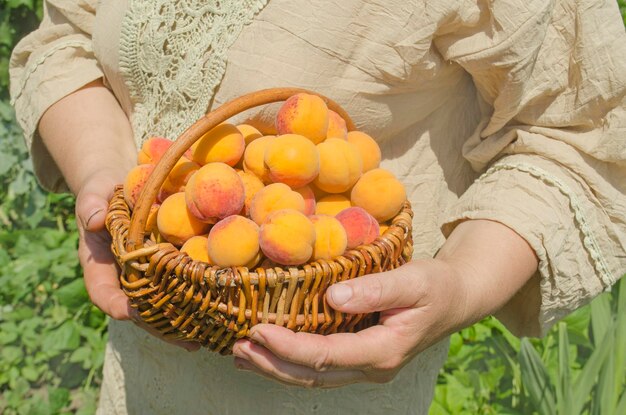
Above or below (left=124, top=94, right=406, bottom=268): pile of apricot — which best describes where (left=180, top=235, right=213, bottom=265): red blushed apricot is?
below

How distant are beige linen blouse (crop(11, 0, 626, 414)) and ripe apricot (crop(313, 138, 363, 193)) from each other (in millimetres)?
96

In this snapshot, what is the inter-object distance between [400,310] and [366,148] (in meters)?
0.24

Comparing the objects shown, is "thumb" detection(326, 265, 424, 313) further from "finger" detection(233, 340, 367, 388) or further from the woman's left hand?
"finger" detection(233, 340, 367, 388)

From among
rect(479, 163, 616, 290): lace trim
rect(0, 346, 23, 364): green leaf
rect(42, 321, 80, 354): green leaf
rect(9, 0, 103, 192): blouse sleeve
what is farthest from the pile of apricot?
rect(0, 346, 23, 364): green leaf

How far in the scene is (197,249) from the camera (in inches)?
37.4

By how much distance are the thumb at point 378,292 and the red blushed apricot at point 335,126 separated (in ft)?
0.74

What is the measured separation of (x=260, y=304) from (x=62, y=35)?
71 centimetres

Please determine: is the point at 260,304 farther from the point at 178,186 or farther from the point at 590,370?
the point at 590,370

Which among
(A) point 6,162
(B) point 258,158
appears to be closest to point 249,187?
(B) point 258,158

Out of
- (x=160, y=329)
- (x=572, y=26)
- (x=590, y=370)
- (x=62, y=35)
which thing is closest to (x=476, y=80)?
(x=572, y=26)

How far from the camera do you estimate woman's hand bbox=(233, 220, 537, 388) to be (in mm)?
901

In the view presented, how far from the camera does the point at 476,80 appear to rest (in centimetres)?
110

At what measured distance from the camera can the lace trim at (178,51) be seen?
40.7 inches

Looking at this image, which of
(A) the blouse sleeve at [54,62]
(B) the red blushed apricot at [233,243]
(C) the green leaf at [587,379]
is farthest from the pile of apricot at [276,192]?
(C) the green leaf at [587,379]
